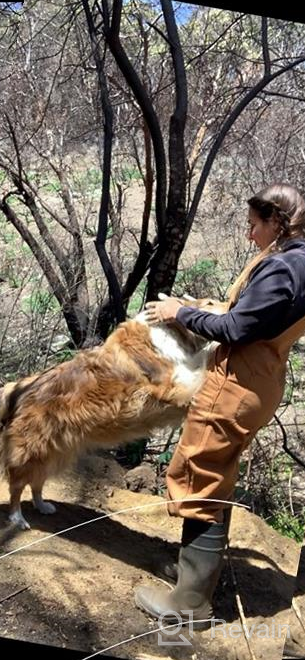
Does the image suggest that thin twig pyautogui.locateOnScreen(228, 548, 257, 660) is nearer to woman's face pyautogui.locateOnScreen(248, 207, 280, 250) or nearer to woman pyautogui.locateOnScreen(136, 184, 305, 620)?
woman pyautogui.locateOnScreen(136, 184, 305, 620)

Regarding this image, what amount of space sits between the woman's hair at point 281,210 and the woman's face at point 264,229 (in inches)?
0.5

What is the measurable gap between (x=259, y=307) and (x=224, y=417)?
0.47 metres

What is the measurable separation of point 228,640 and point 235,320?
1271 mm

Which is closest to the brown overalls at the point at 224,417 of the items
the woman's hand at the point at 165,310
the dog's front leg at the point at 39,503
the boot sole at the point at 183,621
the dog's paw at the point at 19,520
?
the woman's hand at the point at 165,310

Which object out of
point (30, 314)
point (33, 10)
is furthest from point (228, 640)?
point (33, 10)

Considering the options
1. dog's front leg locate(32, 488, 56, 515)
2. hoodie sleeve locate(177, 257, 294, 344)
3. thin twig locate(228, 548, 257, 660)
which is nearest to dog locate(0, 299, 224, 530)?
dog's front leg locate(32, 488, 56, 515)

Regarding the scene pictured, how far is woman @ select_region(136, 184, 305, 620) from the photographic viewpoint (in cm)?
258

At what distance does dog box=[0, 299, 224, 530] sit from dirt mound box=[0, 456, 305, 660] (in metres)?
0.33

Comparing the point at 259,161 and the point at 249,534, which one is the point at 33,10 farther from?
the point at 249,534

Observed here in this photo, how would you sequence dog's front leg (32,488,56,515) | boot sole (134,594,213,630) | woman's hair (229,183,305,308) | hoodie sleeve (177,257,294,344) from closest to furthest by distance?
hoodie sleeve (177,257,294,344) → woman's hair (229,183,305,308) → boot sole (134,594,213,630) → dog's front leg (32,488,56,515)

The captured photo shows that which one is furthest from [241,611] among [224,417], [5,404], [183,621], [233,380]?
[5,404]

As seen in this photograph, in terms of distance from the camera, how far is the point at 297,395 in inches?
229

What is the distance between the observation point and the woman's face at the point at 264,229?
8.87ft

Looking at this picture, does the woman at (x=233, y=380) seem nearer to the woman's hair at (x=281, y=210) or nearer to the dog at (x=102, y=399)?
the woman's hair at (x=281, y=210)
